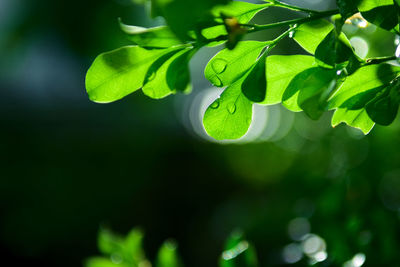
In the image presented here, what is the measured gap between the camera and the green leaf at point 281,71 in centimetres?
44

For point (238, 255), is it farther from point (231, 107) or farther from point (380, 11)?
point (380, 11)

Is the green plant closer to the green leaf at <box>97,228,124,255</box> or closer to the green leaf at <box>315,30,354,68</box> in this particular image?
the green leaf at <box>315,30,354,68</box>

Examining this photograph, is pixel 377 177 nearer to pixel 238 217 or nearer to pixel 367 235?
pixel 367 235

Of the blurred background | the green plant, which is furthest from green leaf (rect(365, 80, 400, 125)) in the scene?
the blurred background

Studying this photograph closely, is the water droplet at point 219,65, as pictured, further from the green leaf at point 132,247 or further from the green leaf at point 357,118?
the green leaf at point 132,247

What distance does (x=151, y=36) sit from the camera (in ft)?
1.23

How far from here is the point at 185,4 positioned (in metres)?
0.31

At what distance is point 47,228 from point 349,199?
3489mm

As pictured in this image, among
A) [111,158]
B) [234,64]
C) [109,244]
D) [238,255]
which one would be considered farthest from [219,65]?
[111,158]

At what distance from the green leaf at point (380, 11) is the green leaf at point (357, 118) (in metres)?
0.09

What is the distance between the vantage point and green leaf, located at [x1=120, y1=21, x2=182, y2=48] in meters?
0.36

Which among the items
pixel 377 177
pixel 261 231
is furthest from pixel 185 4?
pixel 261 231

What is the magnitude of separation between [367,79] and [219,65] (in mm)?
156

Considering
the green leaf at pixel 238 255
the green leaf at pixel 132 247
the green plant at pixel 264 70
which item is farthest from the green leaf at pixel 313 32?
the green leaf at pixel 132 247
